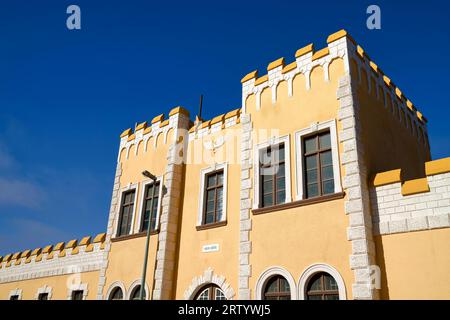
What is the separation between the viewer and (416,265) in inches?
328

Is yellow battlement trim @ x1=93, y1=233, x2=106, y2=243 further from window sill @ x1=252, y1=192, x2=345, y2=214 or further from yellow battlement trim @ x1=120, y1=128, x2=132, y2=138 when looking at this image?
window sill @ x1=252, y1=192, x2=345, y2=214

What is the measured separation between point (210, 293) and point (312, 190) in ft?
15.3

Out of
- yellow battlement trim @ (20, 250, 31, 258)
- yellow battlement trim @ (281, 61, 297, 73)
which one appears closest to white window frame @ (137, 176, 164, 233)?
yellow battlement trim @ (281, 61, 297, 73)

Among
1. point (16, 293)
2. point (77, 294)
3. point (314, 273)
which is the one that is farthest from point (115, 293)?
point (314, 273)

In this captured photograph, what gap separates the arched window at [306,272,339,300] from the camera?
9.17 m

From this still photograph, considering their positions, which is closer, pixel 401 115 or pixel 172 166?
pixel 401 115

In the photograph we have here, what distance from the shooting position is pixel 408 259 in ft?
27.9

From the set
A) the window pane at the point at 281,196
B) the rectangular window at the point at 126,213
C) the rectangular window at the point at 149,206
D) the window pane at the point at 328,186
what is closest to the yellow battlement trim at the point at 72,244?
the rectangular window at the point at 126,213

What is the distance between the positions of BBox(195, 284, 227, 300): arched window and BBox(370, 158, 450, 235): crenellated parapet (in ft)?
17.0
